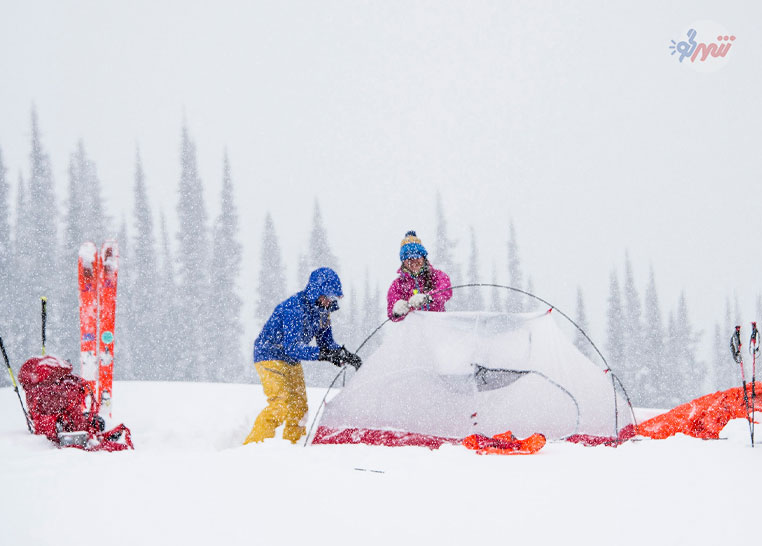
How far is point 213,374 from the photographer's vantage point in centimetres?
2505

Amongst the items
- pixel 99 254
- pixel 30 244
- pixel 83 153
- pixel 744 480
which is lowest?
pixel 744 480

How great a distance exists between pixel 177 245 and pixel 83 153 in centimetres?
797

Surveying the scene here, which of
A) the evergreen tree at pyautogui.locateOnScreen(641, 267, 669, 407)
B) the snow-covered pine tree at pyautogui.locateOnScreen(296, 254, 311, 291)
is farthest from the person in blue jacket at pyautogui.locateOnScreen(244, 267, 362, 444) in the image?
the evergreen tree at pyautogui.locateOnScreen(641, 267, 669, 407)

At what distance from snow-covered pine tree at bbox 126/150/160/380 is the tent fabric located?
2405cm

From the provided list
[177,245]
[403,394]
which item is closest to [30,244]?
[177,245]

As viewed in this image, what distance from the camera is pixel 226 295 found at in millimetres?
25469

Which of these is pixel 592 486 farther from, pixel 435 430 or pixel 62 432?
pixel 62 432

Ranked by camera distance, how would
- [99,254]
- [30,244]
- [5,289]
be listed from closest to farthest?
[99,254]
[5,289]
[30,244]

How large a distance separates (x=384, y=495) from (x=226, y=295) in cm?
2326

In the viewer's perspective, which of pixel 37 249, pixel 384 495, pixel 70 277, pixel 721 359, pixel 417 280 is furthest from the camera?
pixel 721 359

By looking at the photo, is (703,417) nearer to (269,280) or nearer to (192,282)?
(192,282)

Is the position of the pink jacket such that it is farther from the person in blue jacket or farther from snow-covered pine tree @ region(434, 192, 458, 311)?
snow-covered pine tree @ region(434, 192, 458, 311)

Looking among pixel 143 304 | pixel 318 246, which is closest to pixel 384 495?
pixel 318 246

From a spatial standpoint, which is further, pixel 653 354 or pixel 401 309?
pixel 653 354
